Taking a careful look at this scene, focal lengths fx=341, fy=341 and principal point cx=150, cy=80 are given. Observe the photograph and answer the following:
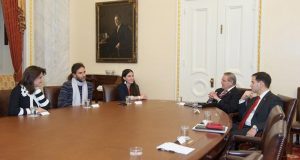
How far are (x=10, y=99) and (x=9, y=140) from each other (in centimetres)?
129

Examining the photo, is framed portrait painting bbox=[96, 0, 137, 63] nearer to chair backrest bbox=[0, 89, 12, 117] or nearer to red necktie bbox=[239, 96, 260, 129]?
red necktie bbox=[239, 96, 260, 129]

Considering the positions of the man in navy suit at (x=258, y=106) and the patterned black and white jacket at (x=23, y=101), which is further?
the man in navy suit at (x=258, y=106)

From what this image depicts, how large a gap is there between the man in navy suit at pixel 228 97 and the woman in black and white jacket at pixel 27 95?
2180 mm

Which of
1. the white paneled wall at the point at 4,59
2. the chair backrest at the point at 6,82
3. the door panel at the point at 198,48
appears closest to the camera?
the door panel at the point at 198,48

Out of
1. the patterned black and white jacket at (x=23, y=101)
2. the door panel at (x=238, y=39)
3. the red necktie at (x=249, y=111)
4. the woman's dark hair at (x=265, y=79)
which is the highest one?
the door panel at (x=238, y=39)

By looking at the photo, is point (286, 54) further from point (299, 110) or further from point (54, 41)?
point (54, 41)

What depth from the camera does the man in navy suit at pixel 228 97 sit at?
4367 mm

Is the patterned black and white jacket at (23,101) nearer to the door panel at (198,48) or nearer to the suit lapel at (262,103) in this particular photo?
the suit lapel at (262,103)

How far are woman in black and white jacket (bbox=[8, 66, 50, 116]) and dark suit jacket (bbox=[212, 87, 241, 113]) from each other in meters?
2.19

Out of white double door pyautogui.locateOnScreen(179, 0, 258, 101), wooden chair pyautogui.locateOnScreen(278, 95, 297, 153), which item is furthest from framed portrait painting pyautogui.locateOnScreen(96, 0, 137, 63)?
wooden chair pyautogui.locateOnScreen(278, 95, 297, 153)

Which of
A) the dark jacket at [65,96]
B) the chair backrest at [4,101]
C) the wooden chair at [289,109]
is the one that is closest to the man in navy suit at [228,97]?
the wooden chair at [289,109]

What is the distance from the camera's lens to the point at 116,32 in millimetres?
6918

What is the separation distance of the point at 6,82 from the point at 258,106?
488 cm

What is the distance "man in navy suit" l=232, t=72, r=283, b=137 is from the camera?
3.66 m
